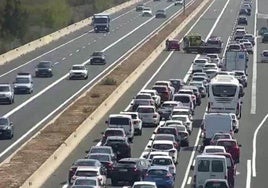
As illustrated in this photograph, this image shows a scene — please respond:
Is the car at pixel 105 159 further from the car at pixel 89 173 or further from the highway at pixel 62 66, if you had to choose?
the highway at pixel 62 66

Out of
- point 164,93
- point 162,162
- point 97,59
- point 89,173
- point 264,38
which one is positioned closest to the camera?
point 89,173

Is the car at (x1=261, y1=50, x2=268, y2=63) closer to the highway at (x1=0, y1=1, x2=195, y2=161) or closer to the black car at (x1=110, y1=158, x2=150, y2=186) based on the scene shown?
the highway at (x1=0, y1=1, x2=195, y2=161)

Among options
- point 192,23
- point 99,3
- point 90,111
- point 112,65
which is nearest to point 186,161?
point 90,111

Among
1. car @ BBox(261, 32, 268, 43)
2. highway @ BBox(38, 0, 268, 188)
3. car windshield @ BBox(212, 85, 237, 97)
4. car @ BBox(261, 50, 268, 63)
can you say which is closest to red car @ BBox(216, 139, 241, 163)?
highway @ BBox(38, 0, 268, 188)

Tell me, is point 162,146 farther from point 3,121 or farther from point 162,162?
point 3,121

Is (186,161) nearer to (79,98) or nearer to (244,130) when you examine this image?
(244,130)

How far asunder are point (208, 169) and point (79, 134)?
15.5 m

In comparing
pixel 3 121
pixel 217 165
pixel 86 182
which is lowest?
pixel 3 121

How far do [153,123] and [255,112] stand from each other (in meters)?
8.91

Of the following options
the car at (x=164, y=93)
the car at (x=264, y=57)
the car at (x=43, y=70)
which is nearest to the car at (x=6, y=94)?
the car at (x=164, y=93)

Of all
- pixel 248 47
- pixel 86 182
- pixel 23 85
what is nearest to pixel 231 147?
pixel 86 182

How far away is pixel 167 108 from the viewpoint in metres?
63.4

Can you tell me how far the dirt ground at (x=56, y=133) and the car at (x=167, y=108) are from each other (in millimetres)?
3904

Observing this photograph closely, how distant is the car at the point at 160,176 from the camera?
135ft
